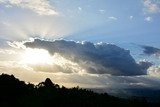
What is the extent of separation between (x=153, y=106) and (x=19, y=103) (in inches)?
2121

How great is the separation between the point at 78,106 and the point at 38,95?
23.4m

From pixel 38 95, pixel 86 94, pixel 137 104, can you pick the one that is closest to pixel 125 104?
pixel 137 104

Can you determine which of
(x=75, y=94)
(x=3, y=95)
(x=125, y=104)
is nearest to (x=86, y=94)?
(x=75, y=94)

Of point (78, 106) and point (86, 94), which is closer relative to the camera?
point (78, 106)

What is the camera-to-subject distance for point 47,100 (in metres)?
180

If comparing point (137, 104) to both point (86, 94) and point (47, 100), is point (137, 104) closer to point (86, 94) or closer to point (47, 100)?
point (86, 94)

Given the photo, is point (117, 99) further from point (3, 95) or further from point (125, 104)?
point (3, 95)

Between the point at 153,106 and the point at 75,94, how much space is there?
31857 millimetres

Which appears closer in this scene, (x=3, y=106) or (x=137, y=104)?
(x=3, y=106)

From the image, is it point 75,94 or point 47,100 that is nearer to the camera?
point 47,100

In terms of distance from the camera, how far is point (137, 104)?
18950 centimetres

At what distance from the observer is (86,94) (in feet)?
646

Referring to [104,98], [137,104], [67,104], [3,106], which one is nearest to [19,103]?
[3,106]

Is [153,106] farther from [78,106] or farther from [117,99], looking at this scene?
[78,106]
